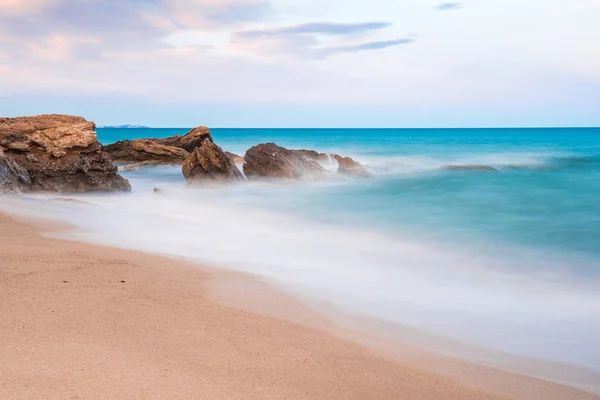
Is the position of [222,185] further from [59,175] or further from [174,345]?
[174,345]

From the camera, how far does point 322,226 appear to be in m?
11.4

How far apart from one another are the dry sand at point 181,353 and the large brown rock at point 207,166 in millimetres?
11311

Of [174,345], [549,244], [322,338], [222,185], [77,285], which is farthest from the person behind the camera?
[222,185]

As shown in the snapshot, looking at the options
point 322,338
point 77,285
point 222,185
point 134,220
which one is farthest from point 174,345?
point 222,185

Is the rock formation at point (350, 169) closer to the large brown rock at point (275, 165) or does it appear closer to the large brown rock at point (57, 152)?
the large brown rock at point (275, 165)

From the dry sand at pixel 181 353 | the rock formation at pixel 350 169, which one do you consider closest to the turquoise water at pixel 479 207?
the rock formation at pixel 350 169

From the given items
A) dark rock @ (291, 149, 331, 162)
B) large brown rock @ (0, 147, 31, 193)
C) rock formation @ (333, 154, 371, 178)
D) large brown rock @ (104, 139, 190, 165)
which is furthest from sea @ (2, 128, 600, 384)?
dark rock @ (291, 149, 331, 162)

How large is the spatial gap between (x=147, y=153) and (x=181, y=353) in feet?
61.8

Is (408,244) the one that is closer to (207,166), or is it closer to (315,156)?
(207,166)

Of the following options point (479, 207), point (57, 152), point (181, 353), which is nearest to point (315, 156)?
point (479, 207)

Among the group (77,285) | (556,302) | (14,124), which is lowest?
(556,302)

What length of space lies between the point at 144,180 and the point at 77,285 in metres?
13.5

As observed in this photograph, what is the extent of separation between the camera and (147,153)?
21.5m

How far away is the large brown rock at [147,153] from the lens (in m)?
20.8
